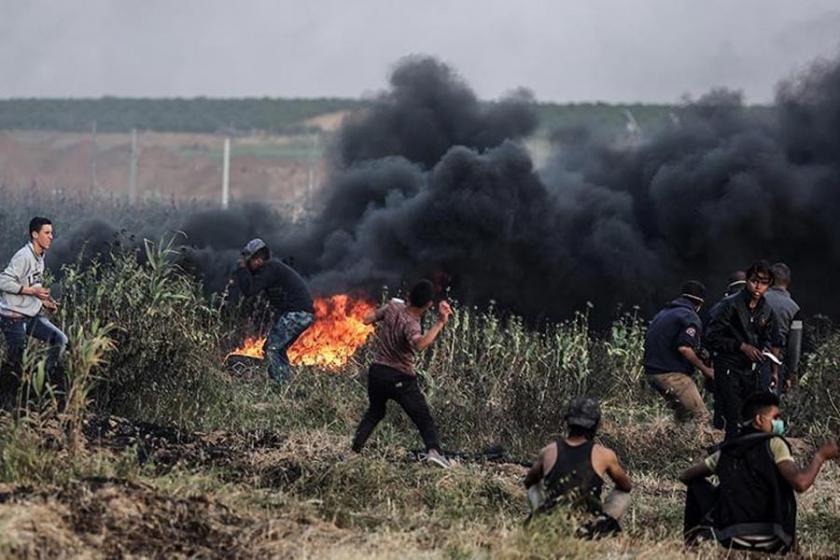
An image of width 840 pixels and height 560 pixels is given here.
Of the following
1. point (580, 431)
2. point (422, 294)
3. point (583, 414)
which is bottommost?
point (580, 431)

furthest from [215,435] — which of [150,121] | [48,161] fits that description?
[150,121]

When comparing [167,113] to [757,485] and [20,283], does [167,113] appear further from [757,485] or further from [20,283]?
[757,485]

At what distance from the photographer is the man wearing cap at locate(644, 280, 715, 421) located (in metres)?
14.1

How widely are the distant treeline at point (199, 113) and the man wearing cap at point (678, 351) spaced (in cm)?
6655

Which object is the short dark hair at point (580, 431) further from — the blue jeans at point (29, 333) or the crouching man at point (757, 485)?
the blue jeans at point (29, 333)

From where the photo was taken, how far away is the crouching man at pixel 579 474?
9.24 metres

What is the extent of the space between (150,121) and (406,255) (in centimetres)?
6915

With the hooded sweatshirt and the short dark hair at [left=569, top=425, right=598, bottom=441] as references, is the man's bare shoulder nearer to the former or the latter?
the short dark hair at [left=569, top=425, right=598, bottom=441]

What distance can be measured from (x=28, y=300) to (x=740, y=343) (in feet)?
19.2

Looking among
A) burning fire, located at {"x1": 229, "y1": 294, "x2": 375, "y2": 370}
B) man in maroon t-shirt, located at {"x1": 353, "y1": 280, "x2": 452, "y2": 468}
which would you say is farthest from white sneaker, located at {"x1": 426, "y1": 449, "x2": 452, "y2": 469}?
burning fire, located at {"x1": 229, "y1": 294, "x2": 375, "y2": 370}

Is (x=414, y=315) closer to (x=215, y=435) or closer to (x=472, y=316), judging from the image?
(x=215, y=435)

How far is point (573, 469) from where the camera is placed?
928 centimetres

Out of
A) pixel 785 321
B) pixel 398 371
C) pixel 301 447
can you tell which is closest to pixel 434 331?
pixel 398 371

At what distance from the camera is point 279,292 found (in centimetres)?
1695
